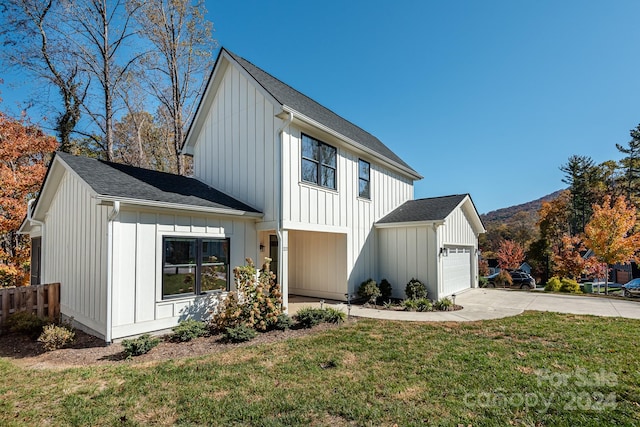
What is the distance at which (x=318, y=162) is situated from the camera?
998 cm

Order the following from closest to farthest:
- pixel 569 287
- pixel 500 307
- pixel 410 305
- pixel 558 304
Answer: pixel 410 305
pixel 500 307
pixel 558 304
pixel 569 287

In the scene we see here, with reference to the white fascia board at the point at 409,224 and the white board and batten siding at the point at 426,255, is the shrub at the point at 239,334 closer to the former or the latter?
the white board and batten siding at the point at 426,255

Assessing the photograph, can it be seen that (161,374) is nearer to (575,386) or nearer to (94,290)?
(94,290)

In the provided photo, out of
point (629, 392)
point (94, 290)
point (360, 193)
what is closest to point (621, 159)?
point (360, 193)

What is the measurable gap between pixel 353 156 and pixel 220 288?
6.70 m

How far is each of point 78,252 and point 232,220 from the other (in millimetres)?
3798

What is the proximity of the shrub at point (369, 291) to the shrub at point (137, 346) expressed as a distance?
7121 millimetres

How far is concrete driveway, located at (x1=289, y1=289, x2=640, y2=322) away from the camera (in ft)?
28.4

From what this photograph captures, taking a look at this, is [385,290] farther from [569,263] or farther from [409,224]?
[569,263]

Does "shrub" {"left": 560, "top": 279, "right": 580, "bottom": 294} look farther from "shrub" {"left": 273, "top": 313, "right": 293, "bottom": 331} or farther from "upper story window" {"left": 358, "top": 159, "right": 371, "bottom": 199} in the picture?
"shrub" {"left": 273, "top": 313, "right": 293, "bottom": 331}

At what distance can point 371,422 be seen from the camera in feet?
11.0

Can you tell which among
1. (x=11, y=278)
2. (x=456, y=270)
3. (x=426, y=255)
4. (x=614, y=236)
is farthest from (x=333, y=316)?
(x=614, y=236)

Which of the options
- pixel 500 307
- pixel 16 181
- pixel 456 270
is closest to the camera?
pixel 500 307

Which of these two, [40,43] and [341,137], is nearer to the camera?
[341,137]
